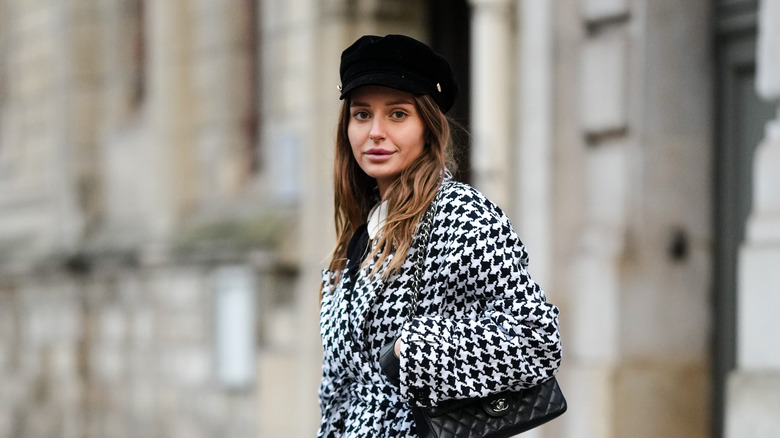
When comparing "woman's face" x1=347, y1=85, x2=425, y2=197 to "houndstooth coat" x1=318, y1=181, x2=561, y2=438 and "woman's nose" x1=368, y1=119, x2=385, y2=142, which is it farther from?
"houndstooth coat" x1=318, y1=181, x2=561, y2=438

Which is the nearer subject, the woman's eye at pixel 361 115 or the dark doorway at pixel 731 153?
the woman's eye at pixel 361 115

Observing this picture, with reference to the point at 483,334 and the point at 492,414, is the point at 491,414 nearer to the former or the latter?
the point at 492,414

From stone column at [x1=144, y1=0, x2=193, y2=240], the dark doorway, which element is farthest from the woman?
stone column at [x1=144, y1=0, x2=193, y2=240]

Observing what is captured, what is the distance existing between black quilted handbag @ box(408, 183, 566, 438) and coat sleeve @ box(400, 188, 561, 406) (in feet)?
0.10

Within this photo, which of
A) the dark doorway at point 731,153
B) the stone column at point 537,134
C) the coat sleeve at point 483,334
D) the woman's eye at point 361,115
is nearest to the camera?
the coat sleeve at point 483,334

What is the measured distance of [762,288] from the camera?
17.1 ft

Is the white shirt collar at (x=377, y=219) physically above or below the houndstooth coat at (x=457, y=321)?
above

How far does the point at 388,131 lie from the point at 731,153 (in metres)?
3.96

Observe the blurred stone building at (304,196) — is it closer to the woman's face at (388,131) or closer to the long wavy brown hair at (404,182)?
the long wavy brown hair at (404,182)

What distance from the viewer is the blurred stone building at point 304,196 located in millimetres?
6457

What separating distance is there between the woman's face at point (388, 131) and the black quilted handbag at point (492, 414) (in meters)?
0.55

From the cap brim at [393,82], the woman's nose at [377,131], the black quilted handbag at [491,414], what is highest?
the cap brim at [393,82]

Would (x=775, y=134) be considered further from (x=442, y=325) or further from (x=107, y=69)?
(x=107, y=69)

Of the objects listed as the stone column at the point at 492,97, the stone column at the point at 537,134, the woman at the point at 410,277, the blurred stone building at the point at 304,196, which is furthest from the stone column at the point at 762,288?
the woman at the point at 410,277
